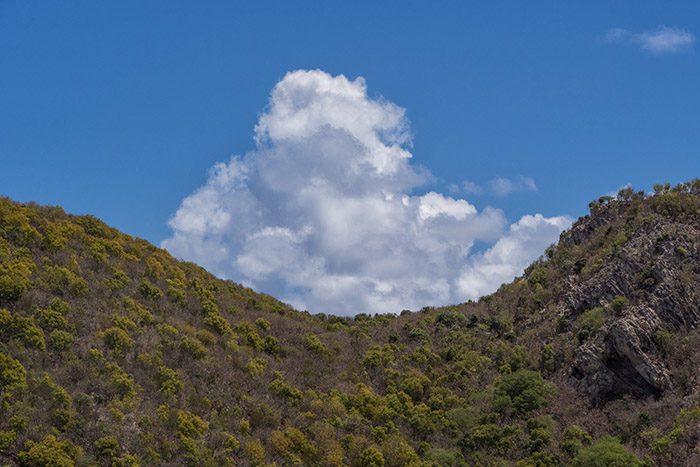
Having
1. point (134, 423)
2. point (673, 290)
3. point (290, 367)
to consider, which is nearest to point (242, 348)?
point (290, 367)

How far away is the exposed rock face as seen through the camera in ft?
183

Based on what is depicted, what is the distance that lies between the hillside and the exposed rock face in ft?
0.63

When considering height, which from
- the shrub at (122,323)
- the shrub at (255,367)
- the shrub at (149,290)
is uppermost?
the shrub at (149,290)

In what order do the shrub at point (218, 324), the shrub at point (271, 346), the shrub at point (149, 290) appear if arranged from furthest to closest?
the shrub at point (271, 346)
the shrub at point (218, 324)
the shrub at point (149, 290)

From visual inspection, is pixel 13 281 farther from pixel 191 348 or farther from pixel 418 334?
pixel 418 334

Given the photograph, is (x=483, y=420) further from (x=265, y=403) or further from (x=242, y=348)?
(x=242, y=348)

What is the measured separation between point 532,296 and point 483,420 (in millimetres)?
23739

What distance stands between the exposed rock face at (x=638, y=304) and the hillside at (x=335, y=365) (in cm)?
19

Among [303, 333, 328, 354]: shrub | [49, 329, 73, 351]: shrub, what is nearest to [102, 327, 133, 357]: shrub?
[49, 329, 73, 351]: shrub

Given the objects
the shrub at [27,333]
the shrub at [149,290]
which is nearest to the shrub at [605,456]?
the shrub at [149,290]

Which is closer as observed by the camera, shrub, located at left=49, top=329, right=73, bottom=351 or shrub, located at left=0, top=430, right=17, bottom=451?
shrub, located at left=0, top=430, right=17, bottom=451

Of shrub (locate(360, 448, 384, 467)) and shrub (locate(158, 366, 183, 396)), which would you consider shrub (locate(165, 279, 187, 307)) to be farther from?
shrub (locate(360, 448, 384, 467))

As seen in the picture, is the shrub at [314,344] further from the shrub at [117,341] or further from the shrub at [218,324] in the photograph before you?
the shrub at [117,341]

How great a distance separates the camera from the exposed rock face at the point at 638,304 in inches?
Result: 2199
